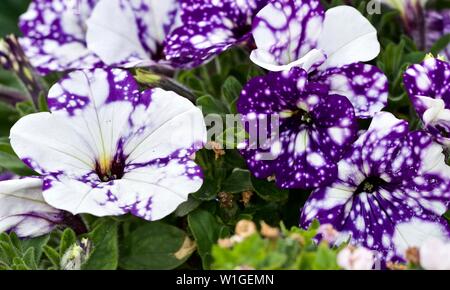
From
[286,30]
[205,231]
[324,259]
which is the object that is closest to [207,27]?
[286,30]

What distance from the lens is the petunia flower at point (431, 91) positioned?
67 cm

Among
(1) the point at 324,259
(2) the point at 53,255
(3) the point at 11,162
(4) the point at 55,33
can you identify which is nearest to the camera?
(1) the point at 324,259

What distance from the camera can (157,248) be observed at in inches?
28.6

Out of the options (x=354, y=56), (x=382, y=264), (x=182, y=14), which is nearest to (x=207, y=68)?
(x=182, y=14)

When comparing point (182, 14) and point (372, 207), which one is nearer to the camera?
point (372, 207)

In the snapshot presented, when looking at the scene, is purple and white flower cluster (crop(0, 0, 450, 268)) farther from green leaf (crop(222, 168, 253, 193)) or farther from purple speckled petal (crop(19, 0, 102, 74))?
purple speckled petal (crop(19, 0, 102, 74))

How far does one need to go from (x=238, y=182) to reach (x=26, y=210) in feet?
0.68

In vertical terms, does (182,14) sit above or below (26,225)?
above

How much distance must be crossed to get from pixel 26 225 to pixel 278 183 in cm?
25

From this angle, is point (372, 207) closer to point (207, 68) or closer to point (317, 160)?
point (317, 160)

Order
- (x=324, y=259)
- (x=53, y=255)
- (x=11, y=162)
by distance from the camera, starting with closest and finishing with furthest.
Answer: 1. (x=324, y=259)
2. (x=53, y=255)
3. (x=11, y=162)

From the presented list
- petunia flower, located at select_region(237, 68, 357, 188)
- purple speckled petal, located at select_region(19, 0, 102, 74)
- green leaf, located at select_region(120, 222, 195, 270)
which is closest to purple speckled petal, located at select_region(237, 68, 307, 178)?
petunia flower, located at select_region(237, 68, 357, 188)

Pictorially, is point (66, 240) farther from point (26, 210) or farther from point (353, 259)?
point (353, 259)
